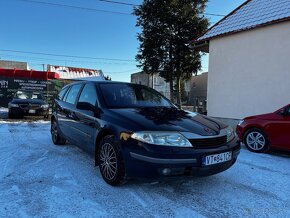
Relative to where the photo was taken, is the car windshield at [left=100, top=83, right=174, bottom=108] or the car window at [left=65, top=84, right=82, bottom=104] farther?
the car window at [left=65, top=84, right=82, bottom=104]

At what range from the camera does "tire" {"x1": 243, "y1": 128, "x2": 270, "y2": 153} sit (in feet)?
21.6

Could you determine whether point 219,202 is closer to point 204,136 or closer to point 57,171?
point 204,136

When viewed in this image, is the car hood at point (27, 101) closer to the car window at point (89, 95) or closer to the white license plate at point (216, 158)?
the car window at point (89, 95)

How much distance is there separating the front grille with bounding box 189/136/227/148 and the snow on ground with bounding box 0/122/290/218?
660 mm

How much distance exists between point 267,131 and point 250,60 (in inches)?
165

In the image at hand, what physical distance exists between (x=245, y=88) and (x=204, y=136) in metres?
7.18

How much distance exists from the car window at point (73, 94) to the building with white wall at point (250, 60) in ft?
21.7

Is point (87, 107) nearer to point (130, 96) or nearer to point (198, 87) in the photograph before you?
point (130, 96)

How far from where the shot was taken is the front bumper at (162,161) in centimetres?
333

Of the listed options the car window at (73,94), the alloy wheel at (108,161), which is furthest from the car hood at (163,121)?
the car window at (73,94)

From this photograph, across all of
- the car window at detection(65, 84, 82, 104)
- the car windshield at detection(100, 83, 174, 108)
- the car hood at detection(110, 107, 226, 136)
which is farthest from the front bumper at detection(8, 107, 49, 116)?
the car hood at detection(110, 107, 226, 136)

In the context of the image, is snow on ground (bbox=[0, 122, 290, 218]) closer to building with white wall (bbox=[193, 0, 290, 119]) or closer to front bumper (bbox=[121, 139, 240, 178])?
front bumper (bbox=[121, 139, 240, 178])

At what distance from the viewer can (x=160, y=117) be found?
3979 mm

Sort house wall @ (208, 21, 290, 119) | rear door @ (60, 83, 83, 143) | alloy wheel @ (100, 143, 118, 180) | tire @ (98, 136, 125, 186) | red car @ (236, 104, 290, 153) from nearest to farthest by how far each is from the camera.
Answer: tire @ (98, 136, 125, 186) < alloy wheel @ (100, 143, 118, 180) < rear door @ (60, 83, 83, 143) < red car @ (236, 104, 290, 153) < house wall @ (208, 21, 290, 119)
